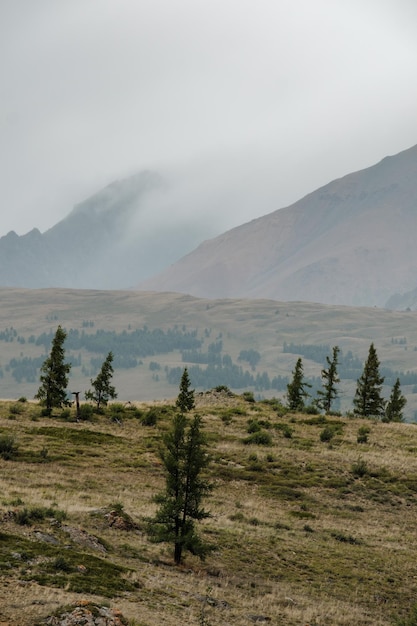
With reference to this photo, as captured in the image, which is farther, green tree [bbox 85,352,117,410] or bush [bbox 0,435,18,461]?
green tree [bbox 85,352,117,410]

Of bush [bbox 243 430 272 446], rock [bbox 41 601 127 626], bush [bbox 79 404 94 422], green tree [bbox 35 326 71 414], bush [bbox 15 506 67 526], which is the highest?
green tree [bbox 35 326 71 414]

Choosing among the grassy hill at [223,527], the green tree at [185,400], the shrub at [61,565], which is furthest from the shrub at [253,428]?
the shrub at [61,565]

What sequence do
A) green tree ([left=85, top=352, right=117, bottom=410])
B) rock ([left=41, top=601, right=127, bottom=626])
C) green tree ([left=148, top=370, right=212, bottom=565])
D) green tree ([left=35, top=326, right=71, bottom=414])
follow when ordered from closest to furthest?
rock ([left=41, top=601, right=127, bottom=626]) < green tree ([left=148, top=370, right=212, bottom=565]) < green tree ([left=35, top=326, right=71, bottom=414]) < green tree ([left=85, top=352, right=117, bottom=410])

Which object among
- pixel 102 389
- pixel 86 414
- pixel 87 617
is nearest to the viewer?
pixel 87 617

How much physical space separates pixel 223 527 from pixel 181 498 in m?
6.57

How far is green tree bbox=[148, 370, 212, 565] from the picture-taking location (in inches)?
1184

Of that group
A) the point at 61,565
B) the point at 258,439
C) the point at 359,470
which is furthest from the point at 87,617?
the point at 258,439

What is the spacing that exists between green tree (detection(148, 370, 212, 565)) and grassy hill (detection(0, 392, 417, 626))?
41.6 inches

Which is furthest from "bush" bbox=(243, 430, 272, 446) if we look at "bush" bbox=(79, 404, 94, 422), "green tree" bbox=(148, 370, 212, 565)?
"green tree" bbox=(148, 370, 212, 565)

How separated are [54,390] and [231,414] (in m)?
19.9

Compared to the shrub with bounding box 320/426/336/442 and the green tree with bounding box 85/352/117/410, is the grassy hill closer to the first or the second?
the shrub with bounding box 320/426/336/442

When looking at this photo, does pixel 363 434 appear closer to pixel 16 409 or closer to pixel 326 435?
pixel 326 435

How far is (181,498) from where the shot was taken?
31.5 m

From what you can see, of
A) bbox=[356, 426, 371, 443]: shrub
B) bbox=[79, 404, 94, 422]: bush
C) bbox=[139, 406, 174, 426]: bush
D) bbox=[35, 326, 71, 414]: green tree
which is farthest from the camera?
bbox=[139, 406, 174, 426]: bush
